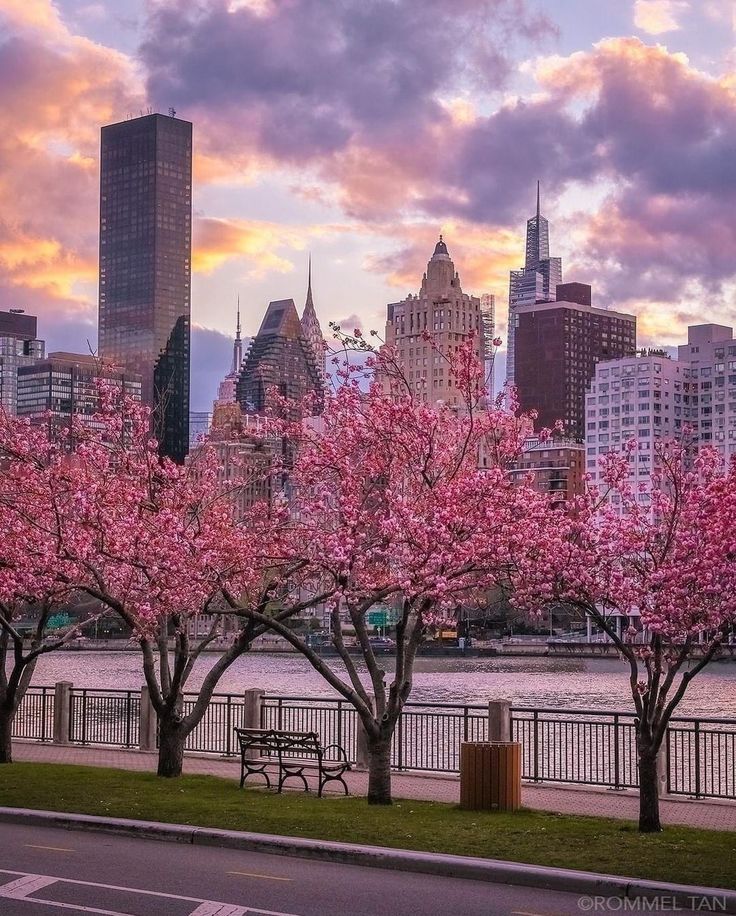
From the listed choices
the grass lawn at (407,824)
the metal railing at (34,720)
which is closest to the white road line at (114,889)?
the grass lawn at (407,824)

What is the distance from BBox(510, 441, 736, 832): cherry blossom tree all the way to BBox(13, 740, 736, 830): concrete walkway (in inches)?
65.6

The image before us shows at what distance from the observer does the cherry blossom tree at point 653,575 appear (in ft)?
59.9

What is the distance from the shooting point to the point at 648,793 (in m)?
18.0

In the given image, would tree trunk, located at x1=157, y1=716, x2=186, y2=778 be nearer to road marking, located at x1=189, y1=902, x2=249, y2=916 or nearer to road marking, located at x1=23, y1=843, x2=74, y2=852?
road marking, located at x1=23, y1=843, x2=74, y2=852

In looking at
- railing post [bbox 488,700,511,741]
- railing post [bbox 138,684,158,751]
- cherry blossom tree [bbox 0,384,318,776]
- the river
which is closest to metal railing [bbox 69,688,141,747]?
railing post [bbox 138,684,158,751]

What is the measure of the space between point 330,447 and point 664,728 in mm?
6662

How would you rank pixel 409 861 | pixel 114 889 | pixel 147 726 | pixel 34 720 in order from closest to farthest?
pixel 114 889, pixel 409 861, pixel 147 726, pixel 34 720

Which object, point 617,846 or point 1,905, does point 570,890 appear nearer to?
point 617,846

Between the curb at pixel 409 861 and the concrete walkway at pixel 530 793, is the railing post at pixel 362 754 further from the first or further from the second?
the curb at pixel 409 861

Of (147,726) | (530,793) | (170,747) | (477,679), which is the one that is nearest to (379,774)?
(530,793)

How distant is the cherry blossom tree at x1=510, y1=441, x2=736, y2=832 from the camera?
59.9 ft

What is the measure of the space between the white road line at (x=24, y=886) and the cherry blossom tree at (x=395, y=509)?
6.53 metres

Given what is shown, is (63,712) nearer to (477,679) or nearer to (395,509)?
(395,509)

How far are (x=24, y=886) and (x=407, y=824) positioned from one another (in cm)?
560
